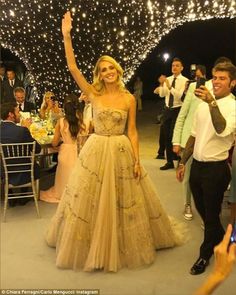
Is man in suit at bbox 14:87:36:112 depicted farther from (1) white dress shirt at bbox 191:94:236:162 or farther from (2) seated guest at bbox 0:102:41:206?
(1) white dress shirt at bbox 191:94:236:162

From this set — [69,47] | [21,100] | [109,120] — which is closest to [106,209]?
[109,120]

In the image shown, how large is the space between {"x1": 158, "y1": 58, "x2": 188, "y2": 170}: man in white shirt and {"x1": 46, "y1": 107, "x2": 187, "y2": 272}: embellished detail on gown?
2.66 m

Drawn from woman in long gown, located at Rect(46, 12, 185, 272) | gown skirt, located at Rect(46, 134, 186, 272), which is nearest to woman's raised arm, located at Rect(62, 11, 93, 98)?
woman in long gown, located at Rect(46, 12, 185, 272)

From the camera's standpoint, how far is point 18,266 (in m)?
2.90

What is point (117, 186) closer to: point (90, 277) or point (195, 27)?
point (90, 277)

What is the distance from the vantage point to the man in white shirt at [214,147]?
2.54 meters

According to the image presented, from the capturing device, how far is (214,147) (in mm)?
2617

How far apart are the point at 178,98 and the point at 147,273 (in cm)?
314

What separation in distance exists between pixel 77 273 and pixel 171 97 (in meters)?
3.32

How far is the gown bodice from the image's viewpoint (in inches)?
111

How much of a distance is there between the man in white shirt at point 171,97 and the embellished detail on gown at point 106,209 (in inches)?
105

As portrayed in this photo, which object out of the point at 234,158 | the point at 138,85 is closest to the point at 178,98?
the point at 234,158

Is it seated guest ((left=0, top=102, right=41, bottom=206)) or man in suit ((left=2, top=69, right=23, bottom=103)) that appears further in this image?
man in suit ((left=2, top=69, right=23, bottom=103))

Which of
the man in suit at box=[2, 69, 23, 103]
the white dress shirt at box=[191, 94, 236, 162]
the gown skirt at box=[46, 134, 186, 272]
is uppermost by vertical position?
the man in suit at box=[2, 69, 23, 103]
